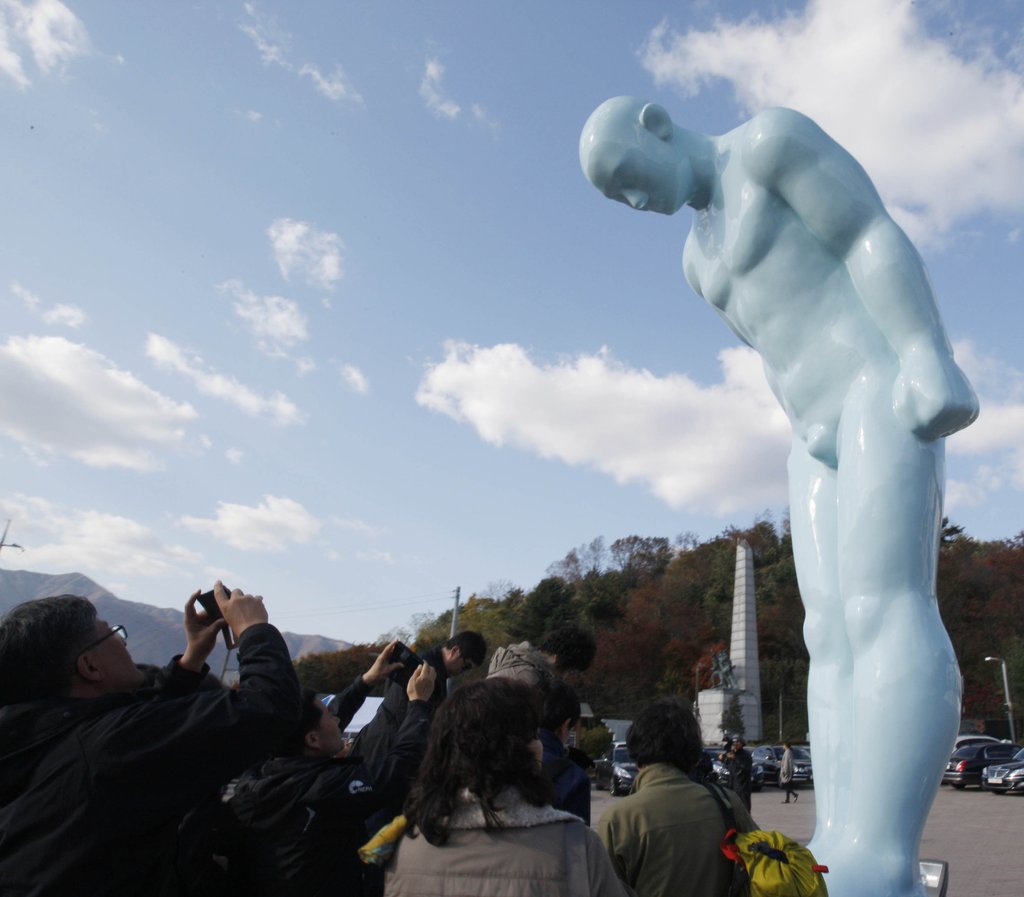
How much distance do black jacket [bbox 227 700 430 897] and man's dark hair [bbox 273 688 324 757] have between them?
148mm

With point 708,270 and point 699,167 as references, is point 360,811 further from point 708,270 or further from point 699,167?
point 699,167

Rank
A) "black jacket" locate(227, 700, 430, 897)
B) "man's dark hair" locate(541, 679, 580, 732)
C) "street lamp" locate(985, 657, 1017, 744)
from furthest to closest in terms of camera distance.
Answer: "street lamp" locate(985, 657, 1017, 744)
"man's dark hair" locate(541, 679, 580, 732)
"black jacket" locate(227, 700, 430, 897)

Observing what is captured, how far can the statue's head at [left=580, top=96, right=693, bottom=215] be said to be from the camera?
10.6 ft

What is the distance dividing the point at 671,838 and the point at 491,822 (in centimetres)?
94

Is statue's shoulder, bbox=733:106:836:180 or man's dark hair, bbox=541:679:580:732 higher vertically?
statue's shoulder, bbox=733:106:836:180

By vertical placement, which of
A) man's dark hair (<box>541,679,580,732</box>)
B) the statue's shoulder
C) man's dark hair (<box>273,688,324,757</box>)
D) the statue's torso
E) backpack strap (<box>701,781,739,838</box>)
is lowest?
backpack strap (<box>701,781,739,838</box>)

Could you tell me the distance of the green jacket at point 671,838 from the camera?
215 centimetres

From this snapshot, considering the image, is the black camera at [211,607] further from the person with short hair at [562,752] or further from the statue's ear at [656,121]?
the statue's ear at [656,121]

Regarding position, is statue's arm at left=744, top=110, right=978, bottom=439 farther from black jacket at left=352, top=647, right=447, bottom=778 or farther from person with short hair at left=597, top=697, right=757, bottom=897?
black jacket at left=352, top=647, right=447, bottom=778

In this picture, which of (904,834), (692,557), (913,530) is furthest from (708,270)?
(692,557)

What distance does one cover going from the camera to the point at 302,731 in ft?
8.61

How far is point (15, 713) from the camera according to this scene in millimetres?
1580

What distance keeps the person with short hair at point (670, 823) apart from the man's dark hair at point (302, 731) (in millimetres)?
934

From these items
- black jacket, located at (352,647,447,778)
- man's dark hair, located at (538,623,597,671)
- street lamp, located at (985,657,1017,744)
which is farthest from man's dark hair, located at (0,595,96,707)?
street lamp, located at (985,657,1017,744)
